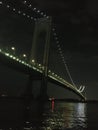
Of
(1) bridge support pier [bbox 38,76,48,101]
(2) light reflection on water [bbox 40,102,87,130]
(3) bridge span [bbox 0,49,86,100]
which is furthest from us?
(1) bridge support pier [bbox 38,76,48,101]

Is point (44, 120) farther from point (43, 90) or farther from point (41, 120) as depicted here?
point (43, 90)

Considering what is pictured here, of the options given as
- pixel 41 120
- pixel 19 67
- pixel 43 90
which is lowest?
pixel 41 120

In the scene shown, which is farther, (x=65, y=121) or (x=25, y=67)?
(x=25, y=67)

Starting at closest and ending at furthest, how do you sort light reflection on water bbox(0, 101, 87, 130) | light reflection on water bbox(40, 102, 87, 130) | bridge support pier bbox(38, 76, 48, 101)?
A: light reflection on water bbox(0, 101, 87, 130)
light reflection on water bbox(40, 102, 87, 130)
bridge support pier bbox(38, 76, 48, 101)

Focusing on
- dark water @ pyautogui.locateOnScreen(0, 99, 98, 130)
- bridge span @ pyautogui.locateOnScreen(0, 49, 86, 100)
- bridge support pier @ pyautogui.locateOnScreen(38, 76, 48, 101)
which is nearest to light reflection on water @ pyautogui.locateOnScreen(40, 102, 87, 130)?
dark water @ pyautogui.locateOnScreen(0, 99, 98, 130)

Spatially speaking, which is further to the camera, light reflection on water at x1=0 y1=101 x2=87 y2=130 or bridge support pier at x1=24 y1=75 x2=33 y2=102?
bridge support pier at x1=24 y1=75 x2=33 y2=102

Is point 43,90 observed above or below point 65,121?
above

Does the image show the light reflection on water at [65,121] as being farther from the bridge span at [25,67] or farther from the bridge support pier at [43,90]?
the bridge support pier at [43,90]

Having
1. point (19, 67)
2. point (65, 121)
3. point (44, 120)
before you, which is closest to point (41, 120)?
point (44, 120)

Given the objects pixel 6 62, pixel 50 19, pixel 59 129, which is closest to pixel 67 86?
pixel 50 19

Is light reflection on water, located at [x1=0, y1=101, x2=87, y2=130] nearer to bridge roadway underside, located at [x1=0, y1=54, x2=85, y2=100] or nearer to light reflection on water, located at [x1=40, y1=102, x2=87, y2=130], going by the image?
light reflection on water, located at [x1=40, y1=102, x2=87, y2=130]

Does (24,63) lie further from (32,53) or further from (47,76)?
(32,53)

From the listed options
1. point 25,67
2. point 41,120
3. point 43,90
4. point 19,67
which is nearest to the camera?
point 41,120

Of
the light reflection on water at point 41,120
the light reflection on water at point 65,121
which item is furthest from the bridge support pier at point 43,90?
the light reflection on water at point 41,120
